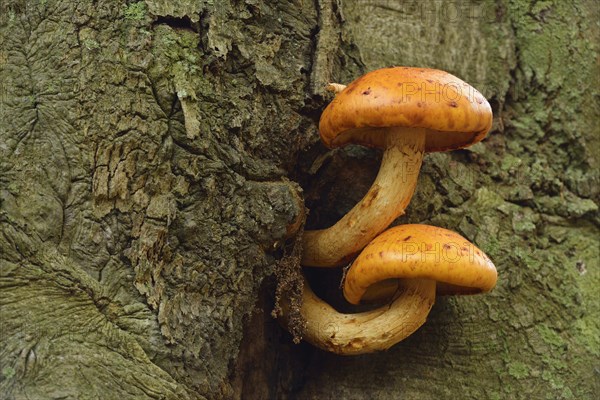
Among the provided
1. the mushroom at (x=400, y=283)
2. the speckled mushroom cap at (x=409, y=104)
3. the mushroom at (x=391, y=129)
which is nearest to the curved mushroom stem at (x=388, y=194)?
the mushroom at (x=391, y=129)

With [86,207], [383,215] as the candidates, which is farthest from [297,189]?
[86,207]

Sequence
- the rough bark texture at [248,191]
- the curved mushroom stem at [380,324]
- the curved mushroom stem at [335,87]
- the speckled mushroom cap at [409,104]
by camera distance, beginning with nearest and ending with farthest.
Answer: the rough bark texture at [248,191] < the speckled mushroom cap at [409,104] < the curved mushroom stem at [380,324] < the curved mushroom stem at [335,87]

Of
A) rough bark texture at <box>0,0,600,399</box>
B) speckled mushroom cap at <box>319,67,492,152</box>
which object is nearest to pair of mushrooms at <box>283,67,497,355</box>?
speckled mushroom cap at <box>319,67,492,152</box>

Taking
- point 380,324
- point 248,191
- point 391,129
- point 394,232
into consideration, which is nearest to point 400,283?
point 380,324

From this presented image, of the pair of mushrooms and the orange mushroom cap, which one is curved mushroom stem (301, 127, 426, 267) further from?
the orange mushroom cap

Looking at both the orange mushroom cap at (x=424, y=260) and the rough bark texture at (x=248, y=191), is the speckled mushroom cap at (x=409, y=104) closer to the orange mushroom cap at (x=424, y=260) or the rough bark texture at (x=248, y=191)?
the rough bark texture at (x=248, y=191)

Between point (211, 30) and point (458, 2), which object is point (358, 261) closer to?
point (211, 30)

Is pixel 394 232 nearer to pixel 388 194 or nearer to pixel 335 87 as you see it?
pixel 388 194

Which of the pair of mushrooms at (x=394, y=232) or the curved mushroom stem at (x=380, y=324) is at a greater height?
the pair of mushrooms at (x=394, y=232)
